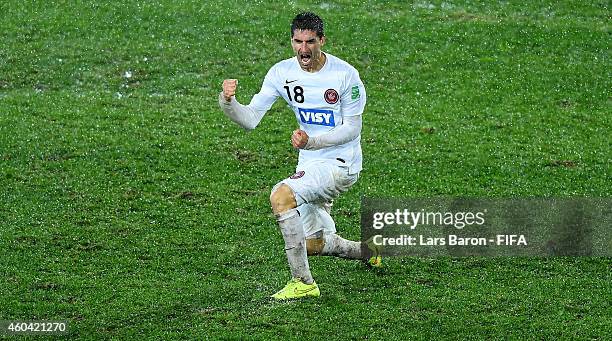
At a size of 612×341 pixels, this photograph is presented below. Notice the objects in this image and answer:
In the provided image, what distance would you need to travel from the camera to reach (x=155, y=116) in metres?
17.7

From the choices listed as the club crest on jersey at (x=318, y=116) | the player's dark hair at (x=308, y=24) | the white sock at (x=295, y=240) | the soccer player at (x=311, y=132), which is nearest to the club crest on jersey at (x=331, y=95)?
the soccer player at (x=311, y=132)

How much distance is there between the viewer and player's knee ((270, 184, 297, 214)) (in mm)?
12031

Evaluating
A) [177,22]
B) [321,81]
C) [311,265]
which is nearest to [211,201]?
[311,265]

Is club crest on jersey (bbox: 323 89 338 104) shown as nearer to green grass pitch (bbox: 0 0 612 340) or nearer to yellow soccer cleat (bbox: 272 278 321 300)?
yellow soccer cleat (bbox: 272 278 321 300)

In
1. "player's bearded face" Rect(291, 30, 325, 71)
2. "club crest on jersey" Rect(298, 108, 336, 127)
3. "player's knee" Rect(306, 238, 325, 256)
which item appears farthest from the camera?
"player's knee" Rect(306, 238, 325, 256)

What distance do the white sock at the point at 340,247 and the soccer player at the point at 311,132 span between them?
0.05 feet

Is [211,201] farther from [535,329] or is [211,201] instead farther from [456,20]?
[456,20]

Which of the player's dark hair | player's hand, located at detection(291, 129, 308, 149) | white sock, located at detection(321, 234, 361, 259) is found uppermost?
the player's dark hair

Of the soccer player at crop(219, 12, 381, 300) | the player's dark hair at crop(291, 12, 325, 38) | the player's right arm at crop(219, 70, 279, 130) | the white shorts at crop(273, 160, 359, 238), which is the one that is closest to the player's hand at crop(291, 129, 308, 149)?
the soccer player at crop(219, 12, 381, 300)

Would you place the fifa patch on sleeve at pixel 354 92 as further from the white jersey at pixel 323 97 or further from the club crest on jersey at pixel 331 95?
the club crest on jersey at pixel 331 95

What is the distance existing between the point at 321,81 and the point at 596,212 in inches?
162

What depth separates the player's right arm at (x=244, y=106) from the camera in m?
12.0

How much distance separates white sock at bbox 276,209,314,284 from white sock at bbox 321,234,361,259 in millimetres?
733
